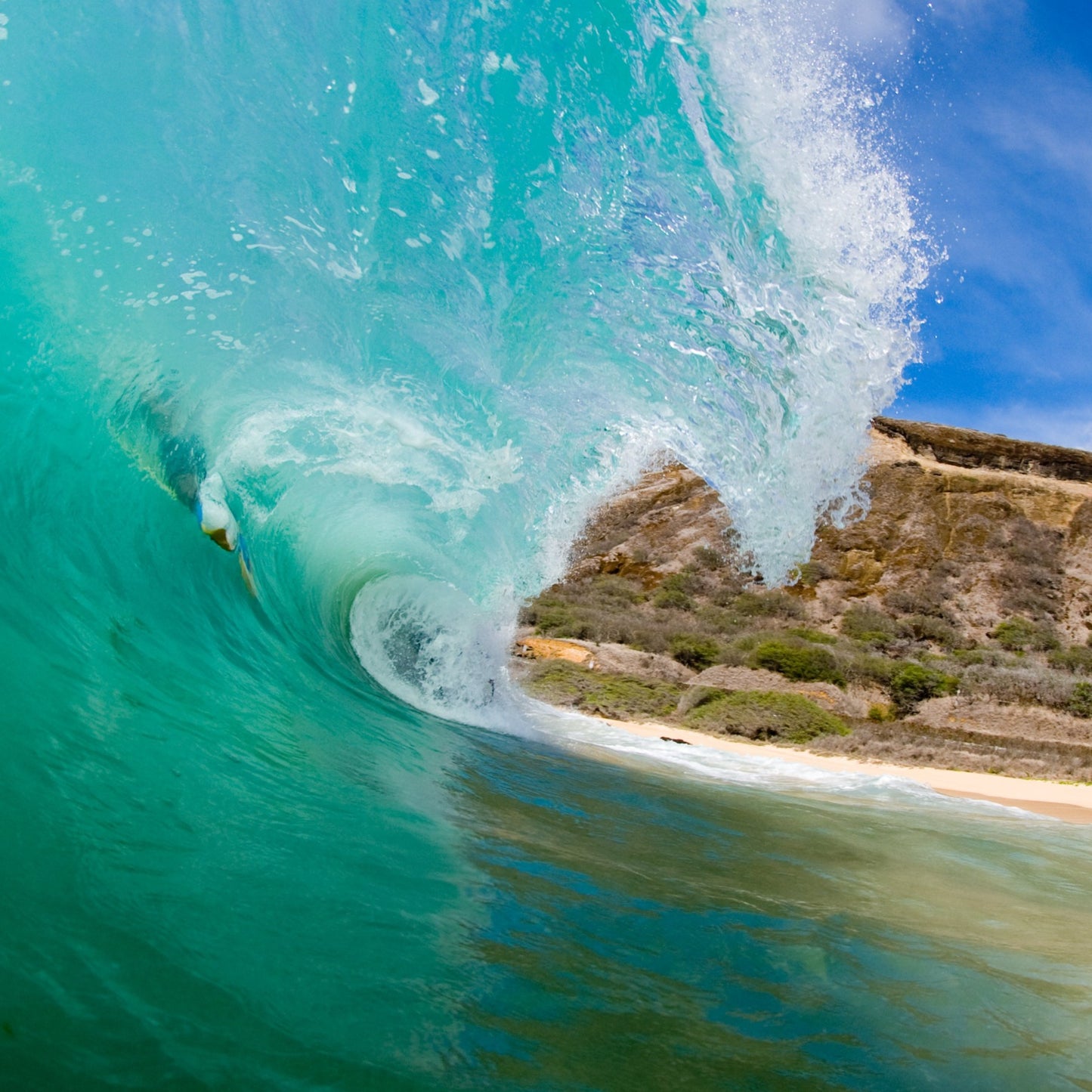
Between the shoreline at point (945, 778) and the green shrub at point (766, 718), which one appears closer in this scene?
the shoreline at point (945, 778)

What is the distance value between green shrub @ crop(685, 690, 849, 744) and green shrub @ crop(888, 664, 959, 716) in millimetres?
5561

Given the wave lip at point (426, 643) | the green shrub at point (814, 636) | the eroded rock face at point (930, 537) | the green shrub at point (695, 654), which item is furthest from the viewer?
the eroded rock face at point (930, 537)

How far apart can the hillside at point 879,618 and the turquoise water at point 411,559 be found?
999 cm

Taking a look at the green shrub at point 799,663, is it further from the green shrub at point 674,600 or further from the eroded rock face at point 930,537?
the green shrub at point 674,600

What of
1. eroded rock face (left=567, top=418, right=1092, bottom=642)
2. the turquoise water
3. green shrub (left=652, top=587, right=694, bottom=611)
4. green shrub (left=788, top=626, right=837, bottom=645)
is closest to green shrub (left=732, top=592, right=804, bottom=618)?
eroded rock face (left=567, top=418, right=1092, bottom=642)

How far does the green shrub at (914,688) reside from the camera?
23.0m

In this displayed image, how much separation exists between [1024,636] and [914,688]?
12969mm

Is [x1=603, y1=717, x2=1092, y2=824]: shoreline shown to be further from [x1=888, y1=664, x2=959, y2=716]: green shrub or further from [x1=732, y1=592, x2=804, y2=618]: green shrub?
[x1=732, y1=592, x2=804, y2=618]: green shrub

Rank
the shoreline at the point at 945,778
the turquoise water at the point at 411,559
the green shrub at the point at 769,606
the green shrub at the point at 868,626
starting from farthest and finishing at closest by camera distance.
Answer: the green shrub at the point at 769,606
the green shrub at the point at 868,626
the shoreline at the point at 945,778
the turquoise water at the point at 411,559

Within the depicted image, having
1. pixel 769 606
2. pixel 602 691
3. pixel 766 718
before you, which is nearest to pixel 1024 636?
pixel 769 606

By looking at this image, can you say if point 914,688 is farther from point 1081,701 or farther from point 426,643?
point 426,643

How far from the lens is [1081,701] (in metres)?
23.1

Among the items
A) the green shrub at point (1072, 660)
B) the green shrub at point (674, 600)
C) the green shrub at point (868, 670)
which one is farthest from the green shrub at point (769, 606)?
the green shrub at point (1072, 660)

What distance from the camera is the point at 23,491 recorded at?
448 centimetres
